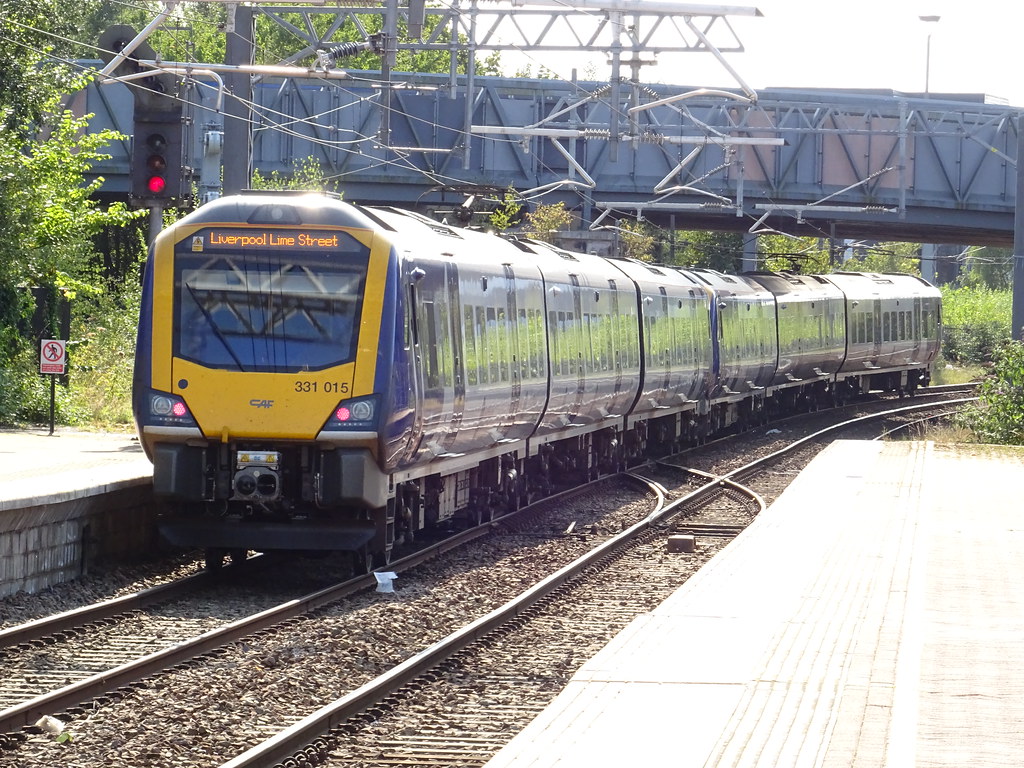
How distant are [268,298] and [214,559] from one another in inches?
87.2

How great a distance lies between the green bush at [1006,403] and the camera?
28281 mm

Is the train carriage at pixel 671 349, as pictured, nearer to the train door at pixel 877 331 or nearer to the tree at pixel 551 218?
the tree at pixel 551 218

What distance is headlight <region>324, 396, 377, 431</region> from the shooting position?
42.7 ft

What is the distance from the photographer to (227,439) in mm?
13102

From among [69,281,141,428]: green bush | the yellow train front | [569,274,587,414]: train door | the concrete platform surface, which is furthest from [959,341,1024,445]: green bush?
the yellow train front

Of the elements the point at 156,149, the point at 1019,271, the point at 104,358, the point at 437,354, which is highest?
the point at 156,149

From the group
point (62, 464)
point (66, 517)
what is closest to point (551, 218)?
point (62, 464)

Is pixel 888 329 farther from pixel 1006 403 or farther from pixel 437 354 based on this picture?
pixel 437 354

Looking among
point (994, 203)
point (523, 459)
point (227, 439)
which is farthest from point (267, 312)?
point (994, 203)

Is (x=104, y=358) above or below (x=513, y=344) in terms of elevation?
below

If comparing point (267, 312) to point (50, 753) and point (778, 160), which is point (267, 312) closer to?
point (50, 753)

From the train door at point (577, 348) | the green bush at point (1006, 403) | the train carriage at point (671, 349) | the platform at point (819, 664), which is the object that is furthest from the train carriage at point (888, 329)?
the platform at point (819, 664)

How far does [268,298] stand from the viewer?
13.2 meters

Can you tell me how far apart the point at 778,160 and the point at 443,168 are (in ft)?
32.5
